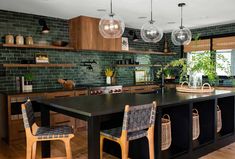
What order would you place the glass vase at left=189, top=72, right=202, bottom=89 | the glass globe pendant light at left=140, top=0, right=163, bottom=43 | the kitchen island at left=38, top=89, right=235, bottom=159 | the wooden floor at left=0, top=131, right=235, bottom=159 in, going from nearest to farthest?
the kitchen island at left=38, top=89, right=235, bottom=159 → the wooden floor at left=0, top=131, right=235, bottom=159 → the glass globe pendant light at left=140, top=0, right=163, bottom=43 → the glass vase at left=189, top=72, right=202, bottom=89

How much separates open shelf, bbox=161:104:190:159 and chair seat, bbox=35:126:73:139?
1.30 meters

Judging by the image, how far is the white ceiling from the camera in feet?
13.2

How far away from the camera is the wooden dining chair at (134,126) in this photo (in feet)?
7.55

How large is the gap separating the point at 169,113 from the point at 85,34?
2.70 meters

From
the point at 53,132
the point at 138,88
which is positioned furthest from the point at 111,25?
the point at 138,88

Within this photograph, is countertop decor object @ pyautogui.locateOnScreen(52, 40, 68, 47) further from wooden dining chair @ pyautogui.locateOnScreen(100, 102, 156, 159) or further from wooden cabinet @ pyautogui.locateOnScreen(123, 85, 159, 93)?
wooden dining chair @ pyautogui.locateOnScreen(100, 102, 156, 159)

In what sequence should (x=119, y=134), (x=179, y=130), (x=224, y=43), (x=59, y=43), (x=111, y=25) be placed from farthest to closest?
(x=224, y=43), (x=59, y=43), (x=179, y=130), (x=111, y=25), (x=119, y=134)

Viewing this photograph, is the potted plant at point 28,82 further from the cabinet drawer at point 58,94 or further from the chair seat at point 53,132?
the chair seat at point 53,132

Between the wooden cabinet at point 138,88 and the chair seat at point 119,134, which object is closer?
the chair seat at point 119,134

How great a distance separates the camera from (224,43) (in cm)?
625

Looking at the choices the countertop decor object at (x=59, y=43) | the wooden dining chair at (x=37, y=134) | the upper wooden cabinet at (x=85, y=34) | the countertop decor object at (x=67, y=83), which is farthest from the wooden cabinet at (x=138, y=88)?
the wooden dining chair at (x=37, y=134)

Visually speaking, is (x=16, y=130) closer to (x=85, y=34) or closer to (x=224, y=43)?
(x=85, y=34)

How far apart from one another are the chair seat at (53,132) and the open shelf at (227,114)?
8.85ft

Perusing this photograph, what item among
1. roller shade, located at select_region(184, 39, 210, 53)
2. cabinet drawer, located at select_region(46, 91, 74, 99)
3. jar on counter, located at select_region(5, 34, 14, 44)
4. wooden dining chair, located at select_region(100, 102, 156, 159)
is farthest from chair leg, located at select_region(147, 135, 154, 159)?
roller shade, located at select_region(184, 39, 210, 53)
